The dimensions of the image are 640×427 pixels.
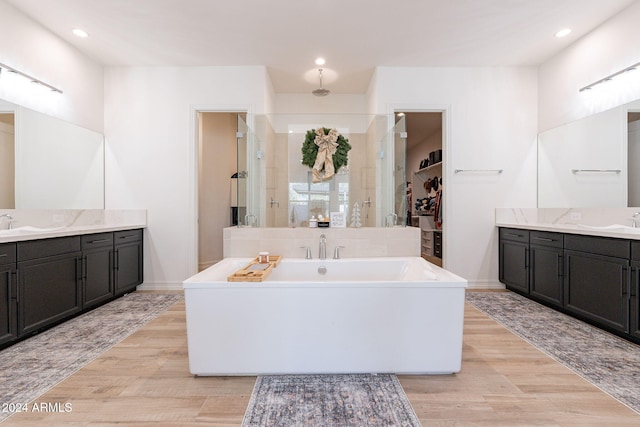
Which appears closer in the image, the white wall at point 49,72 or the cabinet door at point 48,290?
the cabinet door at point 48,290

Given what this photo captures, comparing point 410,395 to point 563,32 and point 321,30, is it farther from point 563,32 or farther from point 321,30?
point 563,32

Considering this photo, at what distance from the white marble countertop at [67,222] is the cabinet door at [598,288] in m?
4.38

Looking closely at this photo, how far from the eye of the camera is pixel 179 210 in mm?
3943

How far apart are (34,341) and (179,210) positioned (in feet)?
6.26

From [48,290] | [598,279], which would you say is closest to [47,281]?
[48,290]

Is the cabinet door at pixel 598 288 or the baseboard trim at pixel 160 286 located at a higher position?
the cabinet door at pixel 598 288

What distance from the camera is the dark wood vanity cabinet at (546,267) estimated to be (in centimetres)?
298

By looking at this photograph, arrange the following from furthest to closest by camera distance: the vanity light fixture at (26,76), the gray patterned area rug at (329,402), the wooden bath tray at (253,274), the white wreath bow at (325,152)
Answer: the white wreath bow at (325,152) → the vanity light fixture at (26,76) → the wooden bath tray at (253,274) → the gray patterned area rug at (329,402)

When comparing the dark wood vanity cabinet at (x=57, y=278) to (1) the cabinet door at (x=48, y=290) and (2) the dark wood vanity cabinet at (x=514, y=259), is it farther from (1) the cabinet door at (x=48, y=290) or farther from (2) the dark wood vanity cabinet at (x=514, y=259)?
(2) the dark wood vanity cabinet at (x=514, y=259)

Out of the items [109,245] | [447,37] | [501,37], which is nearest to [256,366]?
[109,245]

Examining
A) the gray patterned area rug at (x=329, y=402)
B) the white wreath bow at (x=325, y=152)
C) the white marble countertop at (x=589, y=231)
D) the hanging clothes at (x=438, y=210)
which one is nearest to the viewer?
the gray patterned area rug at (x=329, y=402)

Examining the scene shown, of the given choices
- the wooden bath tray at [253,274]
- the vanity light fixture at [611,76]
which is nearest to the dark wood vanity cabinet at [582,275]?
the vanity light fixture at [611,76]

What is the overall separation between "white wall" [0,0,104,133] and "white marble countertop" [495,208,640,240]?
16.7ft

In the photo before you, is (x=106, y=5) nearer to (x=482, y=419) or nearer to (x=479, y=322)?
(x=482, y=419)
